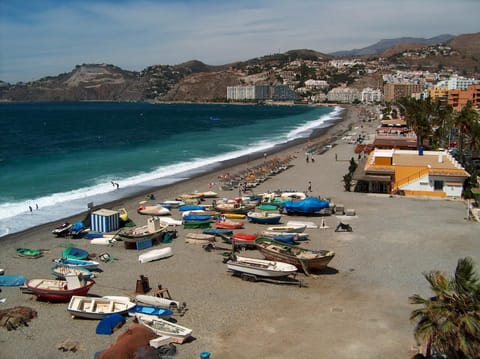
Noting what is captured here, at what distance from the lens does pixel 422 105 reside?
62250 millimetres

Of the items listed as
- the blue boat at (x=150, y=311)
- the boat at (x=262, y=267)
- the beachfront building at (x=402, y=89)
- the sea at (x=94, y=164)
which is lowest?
the sea at (x=94, y=164)

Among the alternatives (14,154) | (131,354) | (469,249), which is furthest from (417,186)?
(14,154)

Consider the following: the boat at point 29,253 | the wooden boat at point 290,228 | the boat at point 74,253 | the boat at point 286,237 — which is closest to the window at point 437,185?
the wooden boat at point 290,228

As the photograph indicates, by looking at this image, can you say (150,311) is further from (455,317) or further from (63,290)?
(455,317)

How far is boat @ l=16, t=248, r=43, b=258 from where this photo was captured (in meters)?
22.3

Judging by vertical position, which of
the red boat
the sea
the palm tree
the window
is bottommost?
the sea

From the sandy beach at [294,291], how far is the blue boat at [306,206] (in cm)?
67

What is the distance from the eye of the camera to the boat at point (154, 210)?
29.4 meters

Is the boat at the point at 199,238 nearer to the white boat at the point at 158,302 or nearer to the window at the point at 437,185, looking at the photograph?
the white boat at the point at 158,302

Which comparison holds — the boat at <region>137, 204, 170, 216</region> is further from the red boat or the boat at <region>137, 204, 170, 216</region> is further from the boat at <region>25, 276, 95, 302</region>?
the boat at <region>25, 276, 95, 302</region>

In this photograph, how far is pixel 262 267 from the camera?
18703 millimetres

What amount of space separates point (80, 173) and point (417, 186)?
1180 inches

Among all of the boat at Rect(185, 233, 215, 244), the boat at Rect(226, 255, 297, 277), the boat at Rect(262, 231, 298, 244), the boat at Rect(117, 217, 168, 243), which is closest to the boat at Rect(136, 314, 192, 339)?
the boat at Rect(226, 255, 297, 277)

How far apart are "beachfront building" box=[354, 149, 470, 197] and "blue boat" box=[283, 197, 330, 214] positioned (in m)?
6.35
